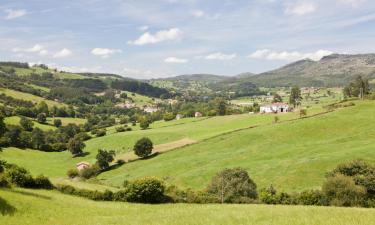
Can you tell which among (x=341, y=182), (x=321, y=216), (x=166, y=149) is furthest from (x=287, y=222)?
(x=166, y=149)

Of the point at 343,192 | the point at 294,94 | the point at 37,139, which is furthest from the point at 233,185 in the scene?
the point at 294,94

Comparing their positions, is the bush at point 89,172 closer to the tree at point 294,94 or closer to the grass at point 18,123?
the grass at point 18,123

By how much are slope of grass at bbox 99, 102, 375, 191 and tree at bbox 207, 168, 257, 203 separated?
1201cm

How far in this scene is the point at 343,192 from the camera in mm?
42375

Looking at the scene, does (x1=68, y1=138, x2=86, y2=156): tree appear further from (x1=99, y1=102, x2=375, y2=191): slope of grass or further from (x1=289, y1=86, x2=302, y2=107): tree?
(x1=289, y1=86, x2=302, y2=107): tree

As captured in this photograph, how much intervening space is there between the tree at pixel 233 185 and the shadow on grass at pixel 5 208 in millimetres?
24224

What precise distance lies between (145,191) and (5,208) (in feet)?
47.1

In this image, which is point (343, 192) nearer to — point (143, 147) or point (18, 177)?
point (18, 177)

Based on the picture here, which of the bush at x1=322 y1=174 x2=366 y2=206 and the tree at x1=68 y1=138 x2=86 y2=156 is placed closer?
the bush at x1=322 y1=174 x2=366 y2=206

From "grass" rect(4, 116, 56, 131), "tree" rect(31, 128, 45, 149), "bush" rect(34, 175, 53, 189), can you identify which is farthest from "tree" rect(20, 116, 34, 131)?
"bush" rect(34, 175, 53, 189)

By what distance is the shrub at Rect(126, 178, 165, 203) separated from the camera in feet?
129

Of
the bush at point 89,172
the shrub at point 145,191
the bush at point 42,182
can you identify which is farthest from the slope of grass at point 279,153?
the bush at point 42,182

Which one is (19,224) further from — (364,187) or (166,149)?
(166,149)

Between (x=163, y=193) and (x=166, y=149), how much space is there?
64684 millimetres
